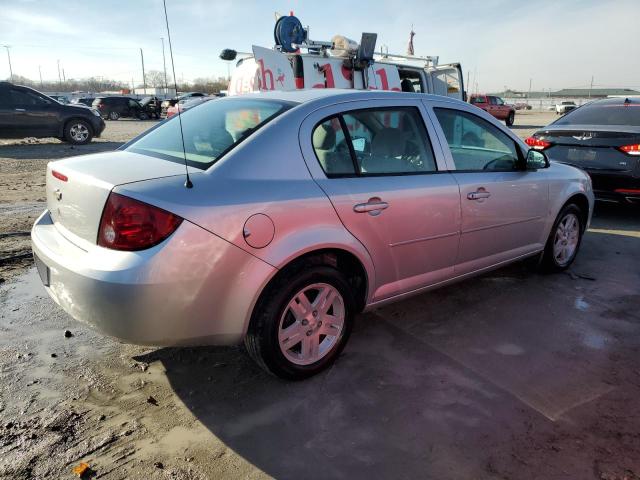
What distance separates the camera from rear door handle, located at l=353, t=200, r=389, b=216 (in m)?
2.86

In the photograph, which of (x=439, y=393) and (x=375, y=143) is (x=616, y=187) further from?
(x=439, y=393)

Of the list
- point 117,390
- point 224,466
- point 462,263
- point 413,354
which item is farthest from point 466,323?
point 117,390

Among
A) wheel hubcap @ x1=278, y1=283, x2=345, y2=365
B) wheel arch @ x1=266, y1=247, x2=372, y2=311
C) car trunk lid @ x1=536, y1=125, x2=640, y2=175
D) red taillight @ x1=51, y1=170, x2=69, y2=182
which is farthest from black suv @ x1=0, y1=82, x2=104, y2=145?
wheel hubcap @ x1=278, y1=283, x2=345, y2=365

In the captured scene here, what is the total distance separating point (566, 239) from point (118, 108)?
31.5 metres

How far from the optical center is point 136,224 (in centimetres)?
228

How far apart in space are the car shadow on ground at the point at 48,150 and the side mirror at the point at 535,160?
10559mm

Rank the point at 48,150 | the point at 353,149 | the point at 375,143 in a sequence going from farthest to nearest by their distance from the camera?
1. the point at 48,150
2. the point at 375,143
3. the point at 353,149

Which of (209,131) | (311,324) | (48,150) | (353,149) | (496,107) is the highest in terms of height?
(496,107)

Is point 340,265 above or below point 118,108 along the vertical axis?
below

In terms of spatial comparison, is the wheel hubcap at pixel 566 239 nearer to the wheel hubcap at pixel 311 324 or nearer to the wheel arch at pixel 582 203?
the wheel arch at pixel 582 203

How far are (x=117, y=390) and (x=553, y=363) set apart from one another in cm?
257

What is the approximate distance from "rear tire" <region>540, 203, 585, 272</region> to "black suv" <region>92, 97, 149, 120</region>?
31.0 meters

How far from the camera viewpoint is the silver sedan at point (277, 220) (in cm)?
231

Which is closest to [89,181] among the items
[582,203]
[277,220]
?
[277,220]
